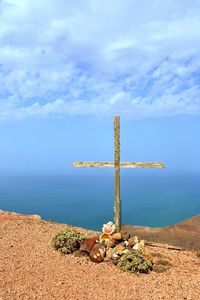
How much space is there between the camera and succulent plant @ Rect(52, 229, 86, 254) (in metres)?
15.4

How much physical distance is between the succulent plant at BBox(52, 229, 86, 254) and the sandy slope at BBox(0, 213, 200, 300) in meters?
0.30

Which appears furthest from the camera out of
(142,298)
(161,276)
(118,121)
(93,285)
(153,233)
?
(153,233)

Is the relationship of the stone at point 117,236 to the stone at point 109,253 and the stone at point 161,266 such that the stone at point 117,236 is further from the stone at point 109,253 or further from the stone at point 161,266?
the stone at point 161,266

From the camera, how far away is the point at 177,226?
1421 inches

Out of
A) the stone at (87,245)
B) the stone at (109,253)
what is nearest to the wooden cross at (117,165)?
the stone at (87,245)

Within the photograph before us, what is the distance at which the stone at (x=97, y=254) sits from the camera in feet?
47.9

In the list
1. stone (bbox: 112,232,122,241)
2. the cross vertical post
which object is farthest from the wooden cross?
stone (bbox: 112,232,122,241)

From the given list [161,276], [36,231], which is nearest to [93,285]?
[161,276]

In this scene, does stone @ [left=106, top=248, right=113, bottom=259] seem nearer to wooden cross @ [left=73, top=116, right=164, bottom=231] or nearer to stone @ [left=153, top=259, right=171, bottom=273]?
stone @ [left=153, top=259, right=171, bottom=273]

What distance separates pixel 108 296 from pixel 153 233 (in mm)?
23297

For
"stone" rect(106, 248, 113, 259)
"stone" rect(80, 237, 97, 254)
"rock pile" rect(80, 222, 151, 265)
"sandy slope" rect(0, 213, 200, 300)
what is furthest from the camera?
"stone" rect(80, 237, 97, 254)

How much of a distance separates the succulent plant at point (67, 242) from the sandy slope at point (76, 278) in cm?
30

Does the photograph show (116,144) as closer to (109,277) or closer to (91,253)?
(91,253)

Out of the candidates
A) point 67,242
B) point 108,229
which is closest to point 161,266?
point 108,229
